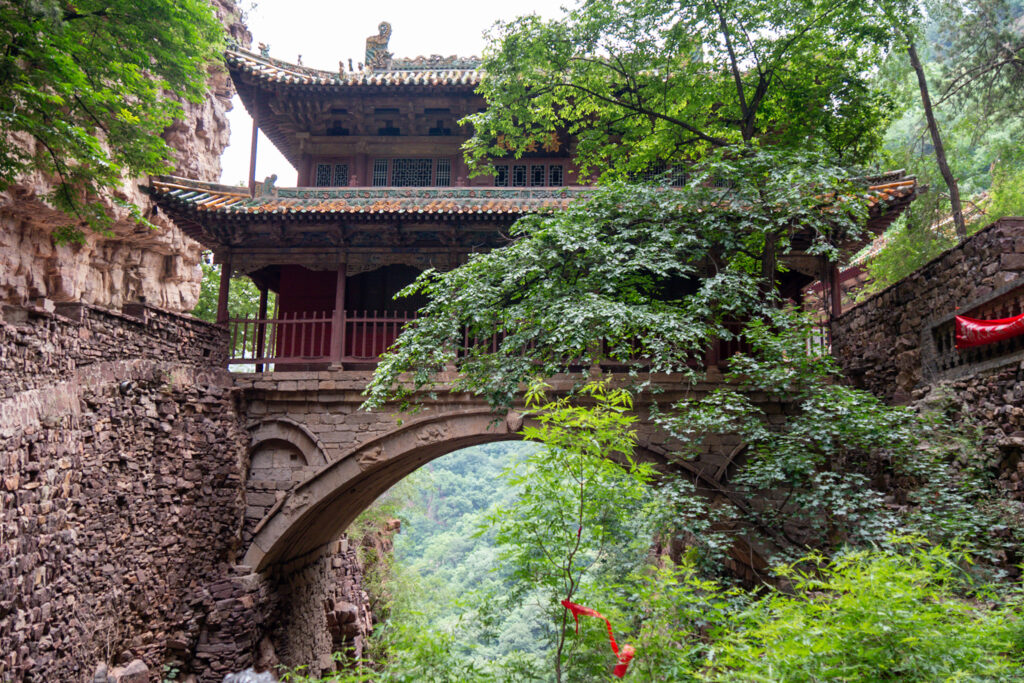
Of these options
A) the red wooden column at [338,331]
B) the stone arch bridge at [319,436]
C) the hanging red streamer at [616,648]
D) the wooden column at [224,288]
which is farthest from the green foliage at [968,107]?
the wooden column at [224,288]

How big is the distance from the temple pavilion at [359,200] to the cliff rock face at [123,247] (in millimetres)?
1836

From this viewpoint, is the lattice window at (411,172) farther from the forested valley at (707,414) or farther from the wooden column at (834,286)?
the wooden column at (834,286)

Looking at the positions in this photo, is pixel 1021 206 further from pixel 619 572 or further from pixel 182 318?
pixel 182 318

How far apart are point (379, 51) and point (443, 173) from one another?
9.66ft

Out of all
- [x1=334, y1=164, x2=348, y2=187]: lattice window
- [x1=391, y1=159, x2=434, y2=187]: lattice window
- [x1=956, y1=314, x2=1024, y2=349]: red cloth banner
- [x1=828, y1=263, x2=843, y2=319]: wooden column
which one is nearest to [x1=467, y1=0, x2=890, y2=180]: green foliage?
[x1=828, y1=263, x2=843, y2=319]: wooden column

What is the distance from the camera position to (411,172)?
12.6 metres

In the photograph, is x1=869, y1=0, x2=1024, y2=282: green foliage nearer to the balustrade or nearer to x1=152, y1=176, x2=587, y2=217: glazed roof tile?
the balustrade

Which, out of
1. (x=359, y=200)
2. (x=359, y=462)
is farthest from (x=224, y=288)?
(x=359, y=462)

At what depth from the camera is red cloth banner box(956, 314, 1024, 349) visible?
5.65 meters

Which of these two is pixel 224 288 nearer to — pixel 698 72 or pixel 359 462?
pixel 359 462

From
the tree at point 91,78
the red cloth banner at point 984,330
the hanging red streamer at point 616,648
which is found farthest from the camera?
the tree at point 91,78

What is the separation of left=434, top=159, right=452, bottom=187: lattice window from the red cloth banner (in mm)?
8666

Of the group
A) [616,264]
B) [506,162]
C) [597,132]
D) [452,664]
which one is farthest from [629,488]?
[506,162]

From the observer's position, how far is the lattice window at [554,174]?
1253 cm
